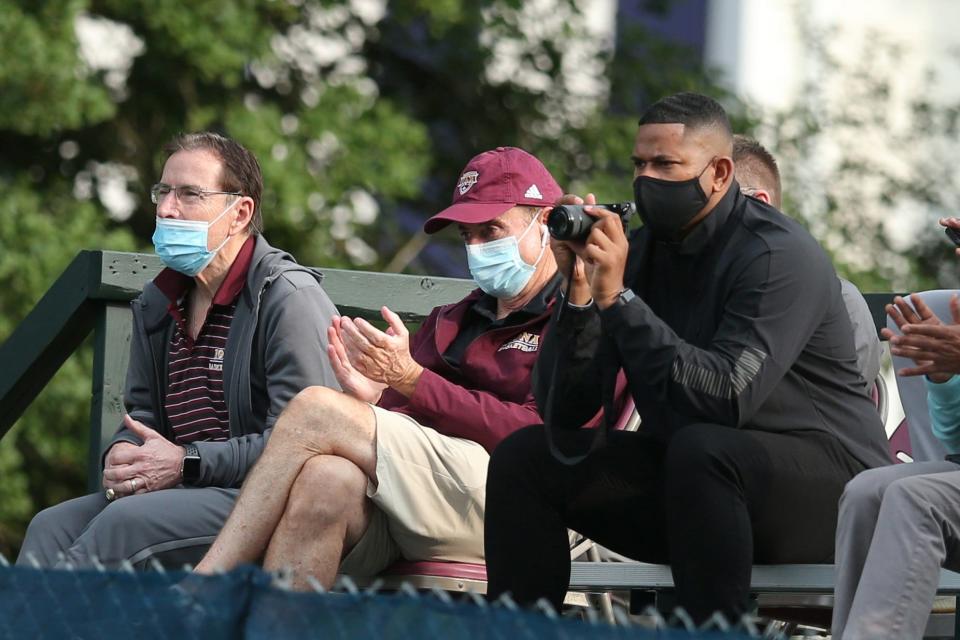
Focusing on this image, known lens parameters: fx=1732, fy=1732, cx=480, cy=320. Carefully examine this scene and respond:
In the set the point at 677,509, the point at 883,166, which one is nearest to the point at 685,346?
the point at 677,509

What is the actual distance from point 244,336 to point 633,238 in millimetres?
1140

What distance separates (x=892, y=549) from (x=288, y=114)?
28.6 feet

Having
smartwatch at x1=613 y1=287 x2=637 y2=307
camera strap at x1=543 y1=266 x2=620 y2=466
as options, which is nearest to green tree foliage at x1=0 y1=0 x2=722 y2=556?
camera strap at x1=543 y1=266 x2=620 y2=466

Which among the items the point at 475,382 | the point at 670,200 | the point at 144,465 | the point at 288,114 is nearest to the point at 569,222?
the point at 670,200

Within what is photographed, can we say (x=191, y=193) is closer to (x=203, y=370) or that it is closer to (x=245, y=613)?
(x=203, y=370)

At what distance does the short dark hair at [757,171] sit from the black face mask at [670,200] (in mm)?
1051

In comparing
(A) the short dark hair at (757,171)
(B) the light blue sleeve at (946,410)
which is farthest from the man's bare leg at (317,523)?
(A) the short dark hair at (757,171)

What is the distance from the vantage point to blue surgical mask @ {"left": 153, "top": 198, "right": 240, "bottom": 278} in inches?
196

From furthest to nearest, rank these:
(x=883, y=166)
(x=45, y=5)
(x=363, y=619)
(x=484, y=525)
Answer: (x=883, y=166) < (x=45, y=5) < (x=484, y=525) < (x=363, y=619)

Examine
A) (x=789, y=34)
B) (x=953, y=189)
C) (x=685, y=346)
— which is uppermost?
(x=685, y=346)

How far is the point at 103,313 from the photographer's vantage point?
541 cm

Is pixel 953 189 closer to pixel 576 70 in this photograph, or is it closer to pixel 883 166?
pixel 883 166

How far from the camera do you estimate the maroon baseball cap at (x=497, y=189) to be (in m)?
4.87

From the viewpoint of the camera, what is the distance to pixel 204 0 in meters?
10.9
